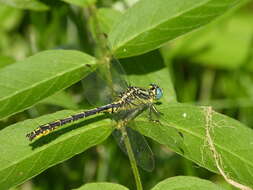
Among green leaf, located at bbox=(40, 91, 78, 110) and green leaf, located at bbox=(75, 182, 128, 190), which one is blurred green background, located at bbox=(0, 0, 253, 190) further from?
green leaf, located at bbox=(75, 182, 128, 190)

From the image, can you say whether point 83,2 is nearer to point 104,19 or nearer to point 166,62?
point 104,19

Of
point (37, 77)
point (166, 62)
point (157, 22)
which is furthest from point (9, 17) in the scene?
point (157, 22)

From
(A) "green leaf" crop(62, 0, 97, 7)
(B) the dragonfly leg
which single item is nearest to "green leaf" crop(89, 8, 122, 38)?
(A) "green leaf" crop(62, 0, 97, 7)

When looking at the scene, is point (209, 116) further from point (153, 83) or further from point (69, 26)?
point (69, 26)

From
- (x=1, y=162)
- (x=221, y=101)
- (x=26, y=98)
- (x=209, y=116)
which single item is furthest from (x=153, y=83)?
(x=221, y=101)

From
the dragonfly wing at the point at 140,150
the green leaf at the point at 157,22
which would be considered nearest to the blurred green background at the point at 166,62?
the green leaf at the point at 157,22

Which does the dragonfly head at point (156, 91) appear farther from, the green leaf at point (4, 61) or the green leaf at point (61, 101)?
the green leaf at point (4, 61)
